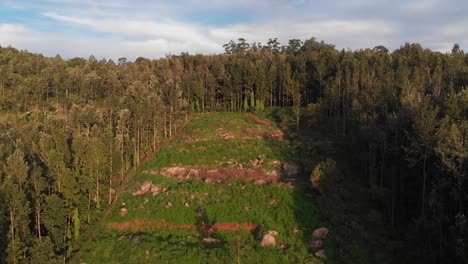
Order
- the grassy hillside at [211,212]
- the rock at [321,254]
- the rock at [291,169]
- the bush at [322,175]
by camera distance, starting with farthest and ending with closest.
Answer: the rock at [291,169]
the bush at [322,175]
the grassy hillside at [211,212]
the rock at [321,254]

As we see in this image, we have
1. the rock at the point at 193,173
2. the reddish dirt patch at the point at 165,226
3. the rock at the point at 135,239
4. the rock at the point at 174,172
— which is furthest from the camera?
the rock at the point at 174,172

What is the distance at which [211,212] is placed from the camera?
44.3 m

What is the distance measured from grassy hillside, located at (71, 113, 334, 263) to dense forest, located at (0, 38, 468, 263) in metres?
3.79

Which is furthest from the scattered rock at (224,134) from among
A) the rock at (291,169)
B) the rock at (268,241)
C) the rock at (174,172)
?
the rock at (268,241)

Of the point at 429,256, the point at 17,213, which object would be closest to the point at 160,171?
the point at 17,213

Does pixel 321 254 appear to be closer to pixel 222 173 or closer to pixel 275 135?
pixel 222 173

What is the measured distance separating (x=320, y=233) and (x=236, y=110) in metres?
55.5

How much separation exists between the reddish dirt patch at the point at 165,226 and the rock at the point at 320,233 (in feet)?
21.5

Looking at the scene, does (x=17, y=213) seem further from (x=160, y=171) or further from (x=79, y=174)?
(x=160, y=171)

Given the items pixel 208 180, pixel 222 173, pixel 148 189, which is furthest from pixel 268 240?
pixel 148 189

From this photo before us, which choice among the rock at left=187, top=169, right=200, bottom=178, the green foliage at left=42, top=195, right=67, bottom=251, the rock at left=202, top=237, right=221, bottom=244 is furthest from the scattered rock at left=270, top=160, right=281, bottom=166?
the green foliage at left=42, top=195, right=67, bottom=251

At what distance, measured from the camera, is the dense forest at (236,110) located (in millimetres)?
34125

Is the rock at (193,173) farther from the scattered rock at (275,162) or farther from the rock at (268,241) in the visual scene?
the rock at (268,241)

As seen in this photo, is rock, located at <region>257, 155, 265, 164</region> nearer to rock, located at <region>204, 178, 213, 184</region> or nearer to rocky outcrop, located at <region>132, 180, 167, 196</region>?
→ rock, located at <region>204, 178, 213, 184</region>
